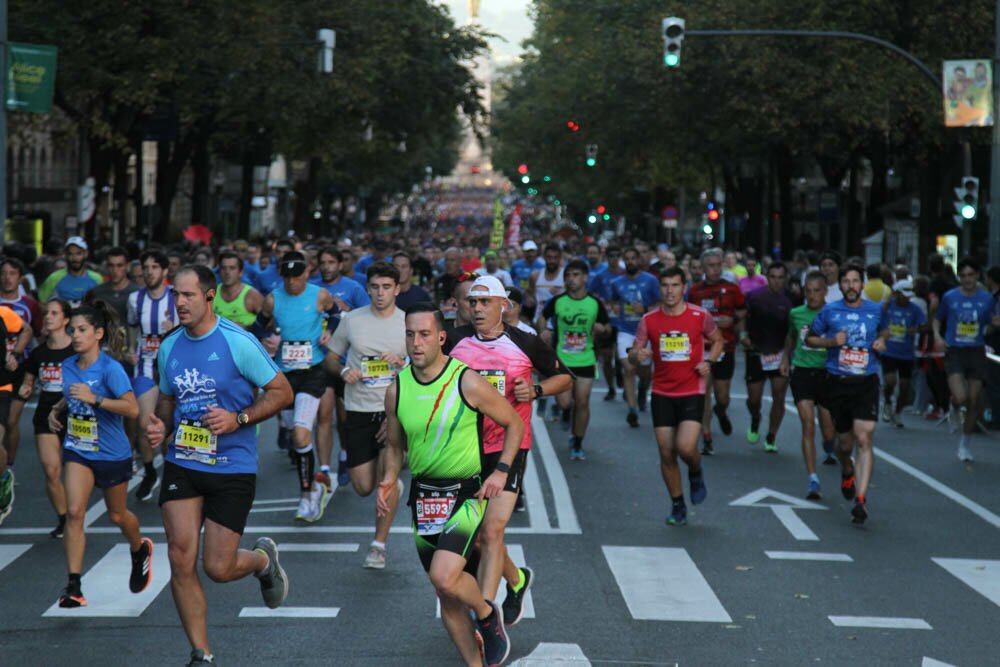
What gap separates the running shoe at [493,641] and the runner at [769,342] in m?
9.43

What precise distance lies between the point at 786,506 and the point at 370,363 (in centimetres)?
365

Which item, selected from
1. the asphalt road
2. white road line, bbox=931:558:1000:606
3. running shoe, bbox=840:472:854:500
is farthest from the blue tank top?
white road line, bbox=931:558:1000:606

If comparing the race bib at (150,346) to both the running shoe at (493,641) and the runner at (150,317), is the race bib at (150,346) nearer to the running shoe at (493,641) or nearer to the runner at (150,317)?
the runner at (150,317)

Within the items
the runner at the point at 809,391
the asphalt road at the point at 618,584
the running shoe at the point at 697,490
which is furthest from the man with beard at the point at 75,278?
the running shoe at the point at 697,490

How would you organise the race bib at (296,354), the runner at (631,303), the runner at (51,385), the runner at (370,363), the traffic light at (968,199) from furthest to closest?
1. the traffic light at (968,199)
2. the runner at (631,303)
3. the race bib at (296,354)
4. the runner at (370,363)
5. the runner at (51,385)

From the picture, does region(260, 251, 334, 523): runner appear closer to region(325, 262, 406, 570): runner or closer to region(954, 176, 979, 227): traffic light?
region(325, 262, 406, 570): runner

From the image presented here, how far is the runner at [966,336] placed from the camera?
56.4ft

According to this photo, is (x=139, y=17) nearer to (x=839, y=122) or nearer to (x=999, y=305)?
(x=839, y=122)

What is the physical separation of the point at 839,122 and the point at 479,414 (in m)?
30.4

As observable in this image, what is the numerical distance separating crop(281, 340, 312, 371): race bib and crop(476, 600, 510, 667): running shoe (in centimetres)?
602

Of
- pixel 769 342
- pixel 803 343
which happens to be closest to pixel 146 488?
pixel 803 343

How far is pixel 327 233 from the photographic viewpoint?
89875 mm

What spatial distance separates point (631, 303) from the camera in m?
19.7

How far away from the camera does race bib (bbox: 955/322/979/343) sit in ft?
56.5
